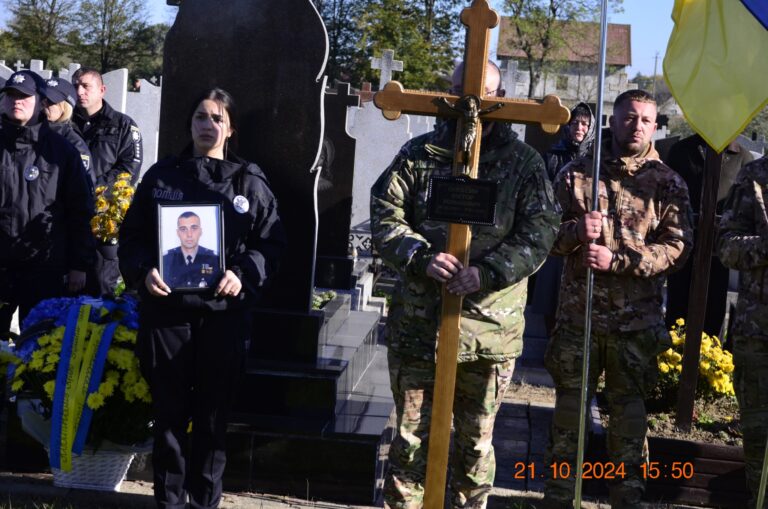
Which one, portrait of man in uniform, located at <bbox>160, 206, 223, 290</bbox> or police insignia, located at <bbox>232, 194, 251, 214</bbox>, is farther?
police insignia, located at <bbox>232, 194, 251, 214</bbox>

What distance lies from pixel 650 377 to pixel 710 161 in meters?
1.45

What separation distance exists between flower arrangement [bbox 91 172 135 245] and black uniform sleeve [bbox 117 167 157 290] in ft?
7.31

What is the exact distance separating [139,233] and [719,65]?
2641mm

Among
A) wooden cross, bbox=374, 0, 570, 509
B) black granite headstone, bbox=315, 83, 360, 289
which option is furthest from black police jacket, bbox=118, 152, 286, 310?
black granite headstone, bbox=315, 83, 360, 289

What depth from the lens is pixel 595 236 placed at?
437 cm

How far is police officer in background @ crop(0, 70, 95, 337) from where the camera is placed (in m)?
5.35

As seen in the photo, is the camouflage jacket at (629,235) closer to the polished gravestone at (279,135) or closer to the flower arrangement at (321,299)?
the polished gravestone at (279,135)

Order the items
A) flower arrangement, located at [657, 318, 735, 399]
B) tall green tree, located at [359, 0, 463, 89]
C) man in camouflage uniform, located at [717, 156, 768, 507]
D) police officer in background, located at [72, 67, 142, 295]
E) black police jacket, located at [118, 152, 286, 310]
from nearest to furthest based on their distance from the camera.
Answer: black police jacket, located at [118, 152, 286, 310]
man in camouflage uniform, located at [717, 156, 768, 507]
flower arrangement, located at [657, 318, 735, 399]
police officer in background, located at [72, 67, 142, 295]
tall green tree, located at [359, 0, 463, 89]

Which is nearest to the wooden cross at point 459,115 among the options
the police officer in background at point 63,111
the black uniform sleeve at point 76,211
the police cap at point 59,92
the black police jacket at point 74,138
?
the black uniform sleeve at point 76,211

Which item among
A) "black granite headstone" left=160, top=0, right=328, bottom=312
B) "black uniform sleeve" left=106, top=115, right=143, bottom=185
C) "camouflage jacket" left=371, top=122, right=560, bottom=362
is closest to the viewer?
"camouflage jacket" left=371, top=122, right=560, bottom=362

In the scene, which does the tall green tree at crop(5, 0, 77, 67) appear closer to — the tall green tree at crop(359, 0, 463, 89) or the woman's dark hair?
the tall green tree at crop(359, 0, 463, 89)

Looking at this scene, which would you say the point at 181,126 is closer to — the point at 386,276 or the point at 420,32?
the point at 386,276

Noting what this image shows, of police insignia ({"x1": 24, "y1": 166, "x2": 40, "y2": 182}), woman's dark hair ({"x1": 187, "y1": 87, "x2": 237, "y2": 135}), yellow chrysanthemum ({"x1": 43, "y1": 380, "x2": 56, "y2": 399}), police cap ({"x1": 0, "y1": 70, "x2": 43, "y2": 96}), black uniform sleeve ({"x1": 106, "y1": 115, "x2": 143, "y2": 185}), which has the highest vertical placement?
police cap ({"x1": 0, "y1": 70, "x2": 43, "y2": 96})

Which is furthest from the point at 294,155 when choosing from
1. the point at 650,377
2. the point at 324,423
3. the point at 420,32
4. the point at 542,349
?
the point at 420,32
